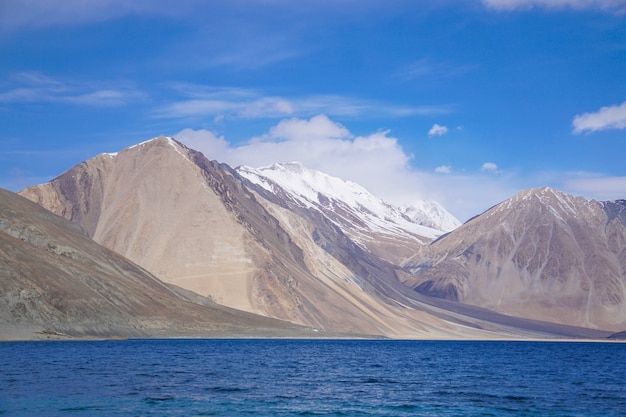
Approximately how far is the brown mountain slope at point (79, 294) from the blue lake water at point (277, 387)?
21057 millimetres

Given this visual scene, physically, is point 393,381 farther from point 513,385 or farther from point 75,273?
point 75,273

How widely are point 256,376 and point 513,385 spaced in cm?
2036

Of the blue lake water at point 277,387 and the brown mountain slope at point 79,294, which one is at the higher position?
the brown mountain slope at point 79,294

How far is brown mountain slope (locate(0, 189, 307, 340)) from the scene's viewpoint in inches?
4183

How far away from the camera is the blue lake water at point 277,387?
4403 cm

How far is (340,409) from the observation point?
1789 inches

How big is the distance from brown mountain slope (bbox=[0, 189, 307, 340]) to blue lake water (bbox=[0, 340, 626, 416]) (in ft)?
69.1

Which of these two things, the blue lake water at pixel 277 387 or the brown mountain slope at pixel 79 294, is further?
the brown mountain slope at pixel 79 294

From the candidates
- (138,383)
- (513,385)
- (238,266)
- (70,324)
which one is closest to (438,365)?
(513,385)

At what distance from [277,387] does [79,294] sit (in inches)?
2685

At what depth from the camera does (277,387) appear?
56.1 m

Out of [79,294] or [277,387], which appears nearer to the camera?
[277,387]

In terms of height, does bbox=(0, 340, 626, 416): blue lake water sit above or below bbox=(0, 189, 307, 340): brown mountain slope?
below

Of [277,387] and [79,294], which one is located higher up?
[79,294]
